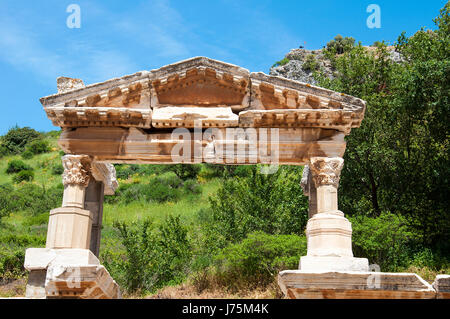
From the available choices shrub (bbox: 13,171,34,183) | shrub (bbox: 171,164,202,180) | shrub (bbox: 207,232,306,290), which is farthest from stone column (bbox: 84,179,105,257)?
shrub (bbox: 13,171,34,183)

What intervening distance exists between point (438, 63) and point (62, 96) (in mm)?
14091

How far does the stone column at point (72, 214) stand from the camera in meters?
9.89

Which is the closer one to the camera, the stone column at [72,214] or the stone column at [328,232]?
the stone column at [328,232]

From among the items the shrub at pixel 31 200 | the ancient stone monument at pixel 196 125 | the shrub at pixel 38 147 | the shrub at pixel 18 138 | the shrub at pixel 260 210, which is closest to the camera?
the ancient stone monument at pixel 196 125

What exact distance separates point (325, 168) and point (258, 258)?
7668 mm

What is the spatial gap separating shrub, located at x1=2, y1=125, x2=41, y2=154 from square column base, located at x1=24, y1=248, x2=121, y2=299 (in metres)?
52.9

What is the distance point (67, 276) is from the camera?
8.38 m

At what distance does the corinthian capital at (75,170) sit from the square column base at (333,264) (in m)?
4.85

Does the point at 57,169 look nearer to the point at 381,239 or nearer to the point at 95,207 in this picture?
the point at 381,239

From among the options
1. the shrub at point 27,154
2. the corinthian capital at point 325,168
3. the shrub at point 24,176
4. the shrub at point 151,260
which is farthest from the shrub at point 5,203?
the corinthian capital at point 325,168

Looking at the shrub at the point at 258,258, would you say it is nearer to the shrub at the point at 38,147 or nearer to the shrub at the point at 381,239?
the shrub at the point at 381,239

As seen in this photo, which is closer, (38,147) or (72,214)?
(72,214)

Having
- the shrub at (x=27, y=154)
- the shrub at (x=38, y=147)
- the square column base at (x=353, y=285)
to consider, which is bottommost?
the square column base at (x=353, y=285)

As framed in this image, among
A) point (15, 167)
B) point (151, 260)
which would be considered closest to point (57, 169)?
point (15, 167)
